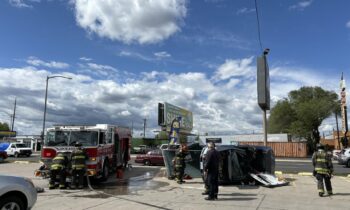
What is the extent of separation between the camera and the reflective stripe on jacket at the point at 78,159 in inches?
559

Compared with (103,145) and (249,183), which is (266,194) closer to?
(249,183)

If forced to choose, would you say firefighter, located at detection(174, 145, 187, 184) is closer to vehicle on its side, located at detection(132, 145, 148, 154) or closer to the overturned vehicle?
the overturned vehicle

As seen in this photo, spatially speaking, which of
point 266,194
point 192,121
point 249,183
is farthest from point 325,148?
point 192,121

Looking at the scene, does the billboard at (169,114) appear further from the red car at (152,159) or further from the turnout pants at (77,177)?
the turnout pants at (77,177)

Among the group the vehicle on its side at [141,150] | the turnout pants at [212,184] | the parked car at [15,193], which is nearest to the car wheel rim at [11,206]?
the parked car at [15,193]

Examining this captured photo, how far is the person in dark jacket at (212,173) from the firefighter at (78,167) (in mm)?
4876

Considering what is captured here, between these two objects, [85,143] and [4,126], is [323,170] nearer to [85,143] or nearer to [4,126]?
[85,143]

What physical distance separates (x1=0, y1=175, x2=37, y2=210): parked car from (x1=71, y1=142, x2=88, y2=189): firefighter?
20.5 ft

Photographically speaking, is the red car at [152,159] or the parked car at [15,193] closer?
the parked car at [15,193]

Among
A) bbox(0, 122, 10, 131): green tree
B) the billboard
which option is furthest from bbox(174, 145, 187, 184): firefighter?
bbox(0, 122, 10, 131): green tree

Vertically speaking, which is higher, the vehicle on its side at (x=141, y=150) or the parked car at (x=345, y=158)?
the vehicle on its side at (x=141, y=150)

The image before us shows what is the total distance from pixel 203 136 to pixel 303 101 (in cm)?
2232

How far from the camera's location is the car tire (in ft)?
23.6

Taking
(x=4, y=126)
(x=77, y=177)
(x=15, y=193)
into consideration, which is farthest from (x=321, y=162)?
(x=4, y=126)
